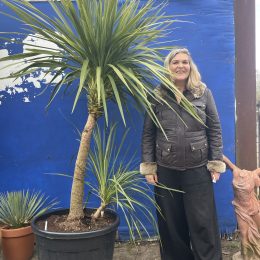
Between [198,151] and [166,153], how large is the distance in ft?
0.77

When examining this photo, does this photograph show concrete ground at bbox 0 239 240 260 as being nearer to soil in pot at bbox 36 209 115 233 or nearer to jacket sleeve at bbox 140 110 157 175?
soil in pot at bbox 36 209 115 233

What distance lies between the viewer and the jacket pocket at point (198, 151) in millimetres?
2553

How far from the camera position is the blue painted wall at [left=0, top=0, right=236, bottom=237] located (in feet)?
10.7

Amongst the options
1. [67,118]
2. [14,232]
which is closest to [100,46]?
[67,118]

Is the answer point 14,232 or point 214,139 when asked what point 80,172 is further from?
point 214,139

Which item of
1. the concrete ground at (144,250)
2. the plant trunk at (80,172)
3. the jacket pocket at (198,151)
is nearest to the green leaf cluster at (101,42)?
the plant trunk at (80,172)

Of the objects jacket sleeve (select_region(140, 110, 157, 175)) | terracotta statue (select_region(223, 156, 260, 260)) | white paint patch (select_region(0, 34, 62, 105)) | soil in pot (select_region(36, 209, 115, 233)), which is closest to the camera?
soil in pot (select_region(36, 209, 115, 233))

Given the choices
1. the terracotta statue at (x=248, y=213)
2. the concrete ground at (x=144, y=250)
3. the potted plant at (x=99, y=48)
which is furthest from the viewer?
the concrete ground at (x=144, y=250)

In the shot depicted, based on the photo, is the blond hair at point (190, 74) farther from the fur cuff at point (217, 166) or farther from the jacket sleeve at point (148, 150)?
the fur cuff at point (217, 166)

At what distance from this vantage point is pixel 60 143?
134 inches

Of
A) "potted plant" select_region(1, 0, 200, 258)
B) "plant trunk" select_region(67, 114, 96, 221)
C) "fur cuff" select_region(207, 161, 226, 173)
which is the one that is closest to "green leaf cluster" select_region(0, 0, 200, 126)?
"potted plant" select_region(1, 0, 200, 258)

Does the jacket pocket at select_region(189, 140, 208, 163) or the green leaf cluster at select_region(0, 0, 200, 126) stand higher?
the green leaf cluster at select_region(0, 0, 200, 126)

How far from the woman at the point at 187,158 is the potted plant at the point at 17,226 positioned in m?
1.09

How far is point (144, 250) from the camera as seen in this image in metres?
3.34
